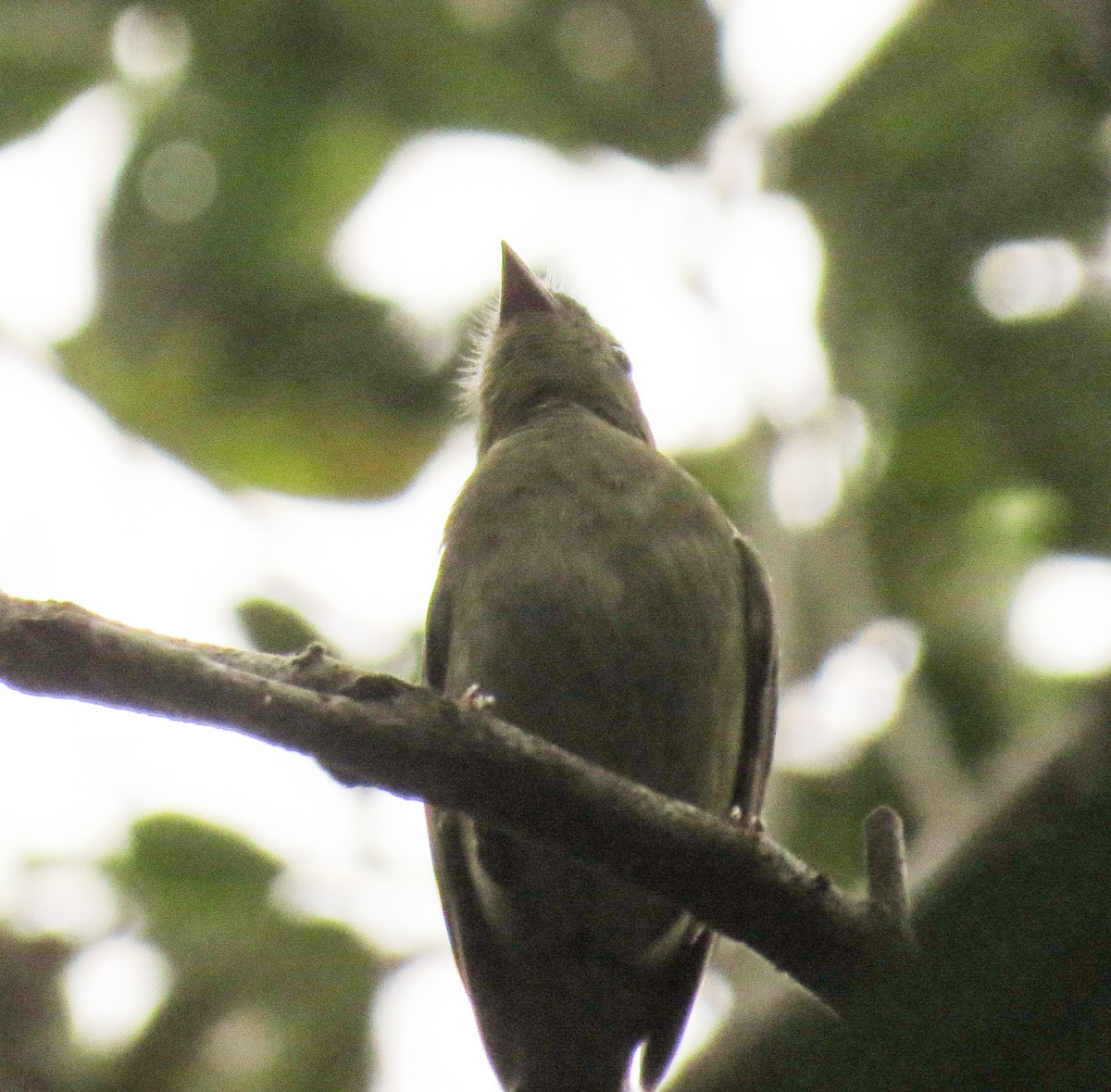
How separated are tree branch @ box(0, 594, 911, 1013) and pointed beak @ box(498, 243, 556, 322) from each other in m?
3.66

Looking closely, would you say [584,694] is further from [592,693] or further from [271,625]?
[271,625]

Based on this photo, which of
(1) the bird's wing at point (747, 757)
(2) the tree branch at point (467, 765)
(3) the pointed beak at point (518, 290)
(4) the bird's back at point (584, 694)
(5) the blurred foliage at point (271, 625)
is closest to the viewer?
(2) the tree branch at point (467, 765)

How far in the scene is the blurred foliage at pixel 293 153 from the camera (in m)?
5.79

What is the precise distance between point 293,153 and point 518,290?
3.46 ft

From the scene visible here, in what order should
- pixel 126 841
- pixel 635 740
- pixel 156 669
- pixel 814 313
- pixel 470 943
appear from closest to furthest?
pixel 156 669, pixel 635 740, pixel 470 943, pixel 126 841, pixel 814 313

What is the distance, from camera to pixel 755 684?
4.79 m

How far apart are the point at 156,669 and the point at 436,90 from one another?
3875 mm

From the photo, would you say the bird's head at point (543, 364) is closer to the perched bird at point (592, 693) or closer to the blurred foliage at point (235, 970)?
the perched bird at point (592, 693)

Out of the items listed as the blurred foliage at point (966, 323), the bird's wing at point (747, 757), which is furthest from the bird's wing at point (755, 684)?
the blurred foliage at point (966, 323)

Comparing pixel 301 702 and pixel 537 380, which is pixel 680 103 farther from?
pixel 301 702

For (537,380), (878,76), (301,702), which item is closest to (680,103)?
(878,76)

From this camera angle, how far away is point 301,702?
253 cm

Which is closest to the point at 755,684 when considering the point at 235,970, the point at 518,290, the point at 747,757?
the point at 747,757

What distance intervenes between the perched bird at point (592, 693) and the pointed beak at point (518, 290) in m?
1.35
